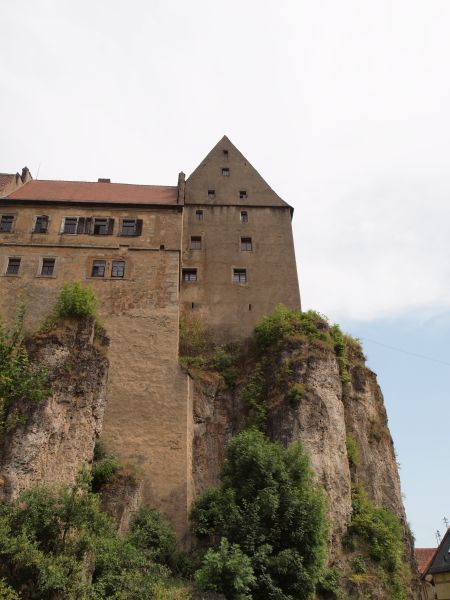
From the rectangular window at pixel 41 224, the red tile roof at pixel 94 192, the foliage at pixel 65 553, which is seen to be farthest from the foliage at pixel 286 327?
the foliage at pixel 65 553

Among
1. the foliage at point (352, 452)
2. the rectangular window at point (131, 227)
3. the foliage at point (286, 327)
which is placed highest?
the rectangular window at point (131, 227)

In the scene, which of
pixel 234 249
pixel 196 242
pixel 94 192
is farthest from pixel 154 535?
pixel 94 192

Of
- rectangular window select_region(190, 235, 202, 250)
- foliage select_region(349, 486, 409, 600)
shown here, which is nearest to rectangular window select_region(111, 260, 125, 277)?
rectangular window select_region(190, 235, 202, 250)

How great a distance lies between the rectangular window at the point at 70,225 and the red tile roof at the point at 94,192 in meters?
1.28

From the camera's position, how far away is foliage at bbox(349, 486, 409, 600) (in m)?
24.6

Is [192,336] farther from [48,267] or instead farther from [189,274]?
[48,267]

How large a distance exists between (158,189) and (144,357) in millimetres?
14391

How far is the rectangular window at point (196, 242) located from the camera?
35750mm

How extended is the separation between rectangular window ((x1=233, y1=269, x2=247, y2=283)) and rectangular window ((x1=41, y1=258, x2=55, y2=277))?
10452mm

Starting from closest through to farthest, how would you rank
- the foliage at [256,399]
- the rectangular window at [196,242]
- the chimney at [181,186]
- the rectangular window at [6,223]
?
the foliage at [256,399] < the rectangular window at [6,223] < the chimney at [181,186] < the rectangular window at [196,242]

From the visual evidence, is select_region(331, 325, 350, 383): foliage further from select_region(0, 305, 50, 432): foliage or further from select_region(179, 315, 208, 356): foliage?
select_region(0, 305, 50, 432): foliage

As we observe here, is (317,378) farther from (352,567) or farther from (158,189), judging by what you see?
(158,189)

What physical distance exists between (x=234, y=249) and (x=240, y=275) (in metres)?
1.83

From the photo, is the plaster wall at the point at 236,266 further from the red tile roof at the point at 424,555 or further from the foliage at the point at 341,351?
the red tile roof at the point at 424,555
